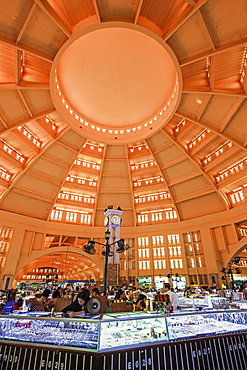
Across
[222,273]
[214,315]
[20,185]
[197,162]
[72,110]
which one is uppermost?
[72,110]

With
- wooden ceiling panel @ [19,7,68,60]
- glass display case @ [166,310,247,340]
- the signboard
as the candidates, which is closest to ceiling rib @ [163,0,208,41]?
wooden ceiling panel @ [19,7,68,60]

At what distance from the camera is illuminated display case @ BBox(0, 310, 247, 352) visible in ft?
10.5

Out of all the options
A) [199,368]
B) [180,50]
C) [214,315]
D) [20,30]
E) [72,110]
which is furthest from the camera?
[72,110]

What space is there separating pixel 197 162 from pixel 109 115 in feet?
34.7

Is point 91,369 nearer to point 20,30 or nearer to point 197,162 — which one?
point 20,30

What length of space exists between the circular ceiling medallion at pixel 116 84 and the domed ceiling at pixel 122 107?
0.09 m

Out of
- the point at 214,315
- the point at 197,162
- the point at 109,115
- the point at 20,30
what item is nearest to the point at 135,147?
the point at 109,115

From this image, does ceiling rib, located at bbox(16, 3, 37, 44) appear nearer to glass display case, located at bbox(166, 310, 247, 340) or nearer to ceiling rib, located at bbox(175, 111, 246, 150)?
ceiling rib, located at bbox(175, 111, 246, 150)

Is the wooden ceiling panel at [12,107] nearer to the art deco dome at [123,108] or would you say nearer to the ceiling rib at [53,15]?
the art deco dome at [123,108]

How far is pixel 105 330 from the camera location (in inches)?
125

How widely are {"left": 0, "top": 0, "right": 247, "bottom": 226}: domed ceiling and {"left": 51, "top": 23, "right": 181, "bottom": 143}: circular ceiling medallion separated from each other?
0.29 ft

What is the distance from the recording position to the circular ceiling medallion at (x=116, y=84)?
47.8 feet

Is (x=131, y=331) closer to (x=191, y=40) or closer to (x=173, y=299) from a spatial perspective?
(x=173, y=299)

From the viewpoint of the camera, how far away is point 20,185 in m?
22.5
